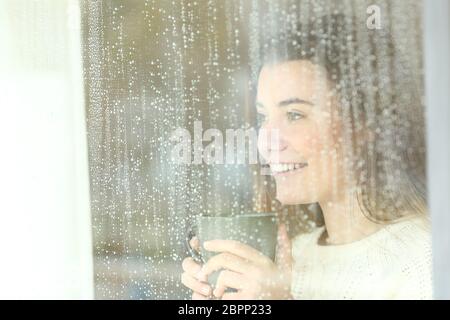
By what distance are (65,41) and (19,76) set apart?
0.10m

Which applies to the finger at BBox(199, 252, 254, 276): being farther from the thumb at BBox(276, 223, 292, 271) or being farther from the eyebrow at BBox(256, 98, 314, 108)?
the eyebrow at BBox(256, 98, 314, 108)

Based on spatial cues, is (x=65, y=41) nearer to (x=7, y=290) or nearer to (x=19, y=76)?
(x=19, y=76)

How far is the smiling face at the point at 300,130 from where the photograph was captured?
2.29ft

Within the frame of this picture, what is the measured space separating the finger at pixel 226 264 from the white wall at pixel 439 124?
0.23 m

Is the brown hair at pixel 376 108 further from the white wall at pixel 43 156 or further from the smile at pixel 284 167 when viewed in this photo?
the white wall at pixel 43 156

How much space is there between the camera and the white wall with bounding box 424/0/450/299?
647 millimetres

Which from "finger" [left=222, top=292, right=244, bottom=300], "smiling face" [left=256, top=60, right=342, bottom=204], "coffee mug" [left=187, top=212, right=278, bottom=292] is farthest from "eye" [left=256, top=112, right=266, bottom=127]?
"finger" [left=222, top=292, right=244, bottom=300]

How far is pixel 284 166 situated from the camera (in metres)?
0.72

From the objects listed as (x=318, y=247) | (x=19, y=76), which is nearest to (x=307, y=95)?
(x=318, y=247)

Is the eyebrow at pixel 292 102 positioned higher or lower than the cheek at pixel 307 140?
higher

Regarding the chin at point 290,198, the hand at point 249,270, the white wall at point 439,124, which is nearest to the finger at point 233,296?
the hand at point 249,270

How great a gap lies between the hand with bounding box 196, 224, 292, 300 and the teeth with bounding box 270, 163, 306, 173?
68 millimetres

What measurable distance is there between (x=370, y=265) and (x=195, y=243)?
8.7 inches

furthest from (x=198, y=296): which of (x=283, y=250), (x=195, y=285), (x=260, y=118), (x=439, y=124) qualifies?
(x=439, y=124)
